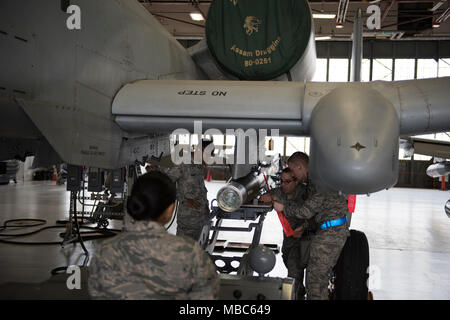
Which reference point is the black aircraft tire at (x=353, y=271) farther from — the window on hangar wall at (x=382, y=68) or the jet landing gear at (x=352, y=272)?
the window on hangar wall at (x=382, y=68)

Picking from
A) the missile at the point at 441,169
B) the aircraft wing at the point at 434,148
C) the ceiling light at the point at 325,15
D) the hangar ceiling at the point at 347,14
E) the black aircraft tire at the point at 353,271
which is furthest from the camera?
the ceiling light at the point at 325,15

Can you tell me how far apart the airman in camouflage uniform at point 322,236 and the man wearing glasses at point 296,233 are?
259 mm

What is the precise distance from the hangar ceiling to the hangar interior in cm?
3

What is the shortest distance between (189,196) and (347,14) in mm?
11147

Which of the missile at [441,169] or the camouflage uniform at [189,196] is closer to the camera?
the camouflage uniform at [189,196]

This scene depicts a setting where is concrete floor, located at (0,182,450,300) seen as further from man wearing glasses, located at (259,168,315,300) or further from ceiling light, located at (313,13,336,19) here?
ceiling light, located at (313,13,336,19)

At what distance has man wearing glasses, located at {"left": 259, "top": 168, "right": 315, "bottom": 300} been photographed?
3566 millimetres

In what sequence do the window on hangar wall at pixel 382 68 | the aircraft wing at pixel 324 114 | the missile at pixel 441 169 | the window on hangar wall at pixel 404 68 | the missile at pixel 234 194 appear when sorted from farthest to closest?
the window on hangar wall at pixel 382 68 < the window on hangar wall at pixel 404 68 < the missile at pixel 441 169 < the missile at pixel 234 194 < the aircraft wing at pixel 324 114

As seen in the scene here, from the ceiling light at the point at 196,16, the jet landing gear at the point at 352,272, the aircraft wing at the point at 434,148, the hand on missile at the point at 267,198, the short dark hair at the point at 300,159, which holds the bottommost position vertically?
the jet landing gear at the point at 352,272

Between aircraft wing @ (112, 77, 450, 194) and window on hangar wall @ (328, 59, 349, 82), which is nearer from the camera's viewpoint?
aircraft wing @ (112, 77, 450, 194)

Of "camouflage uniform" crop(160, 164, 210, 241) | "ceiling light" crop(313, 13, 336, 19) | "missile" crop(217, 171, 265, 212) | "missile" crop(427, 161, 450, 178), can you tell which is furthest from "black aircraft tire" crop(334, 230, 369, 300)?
"ceiling light" crop(313, 13, 336, 19)

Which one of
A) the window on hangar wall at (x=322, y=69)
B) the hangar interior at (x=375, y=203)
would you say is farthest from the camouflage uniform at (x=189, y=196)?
the window on hangar wall at (x=322, y=69)

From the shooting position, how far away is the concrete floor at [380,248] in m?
4.73

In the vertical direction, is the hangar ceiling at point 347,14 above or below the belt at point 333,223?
above
